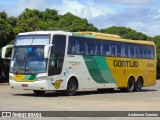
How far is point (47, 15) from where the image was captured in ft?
193

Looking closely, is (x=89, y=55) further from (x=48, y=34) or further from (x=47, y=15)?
(x=47, y=15)

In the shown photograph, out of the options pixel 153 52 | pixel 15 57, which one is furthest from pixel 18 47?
pixel 153 52

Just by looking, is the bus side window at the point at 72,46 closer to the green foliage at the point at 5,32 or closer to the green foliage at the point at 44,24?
the green foliage at the point at 44,24

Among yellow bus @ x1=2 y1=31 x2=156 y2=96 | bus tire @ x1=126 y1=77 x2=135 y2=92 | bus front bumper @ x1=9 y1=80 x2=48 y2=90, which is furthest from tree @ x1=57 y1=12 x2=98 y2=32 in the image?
bus front bumper @ x1=9 y1=80 x2=48 y2=90

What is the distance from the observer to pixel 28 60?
76.4 ft

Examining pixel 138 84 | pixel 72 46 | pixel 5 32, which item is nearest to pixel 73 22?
pixel 5 32

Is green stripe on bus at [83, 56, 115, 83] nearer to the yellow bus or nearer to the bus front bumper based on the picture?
the yellow bus

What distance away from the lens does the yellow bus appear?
2308 centimetres

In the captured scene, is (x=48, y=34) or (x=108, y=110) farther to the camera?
(x=48, y=34)

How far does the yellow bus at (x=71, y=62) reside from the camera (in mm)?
23078

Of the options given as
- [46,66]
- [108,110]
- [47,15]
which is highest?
[47,15]

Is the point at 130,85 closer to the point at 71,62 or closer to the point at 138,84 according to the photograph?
the point at 138,84

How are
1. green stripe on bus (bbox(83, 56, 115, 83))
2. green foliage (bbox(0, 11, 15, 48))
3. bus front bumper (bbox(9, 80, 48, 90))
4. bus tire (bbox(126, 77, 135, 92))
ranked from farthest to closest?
green foliage (bbox(0, 11, 15, 48)), bus tire (bbox(126, 77, 135, 92)), green stripe on bus (bbox(83, 56, 115, 83)), bus front bumper (bbox(9, 80, 48, 90))

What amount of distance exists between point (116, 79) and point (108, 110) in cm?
1234
